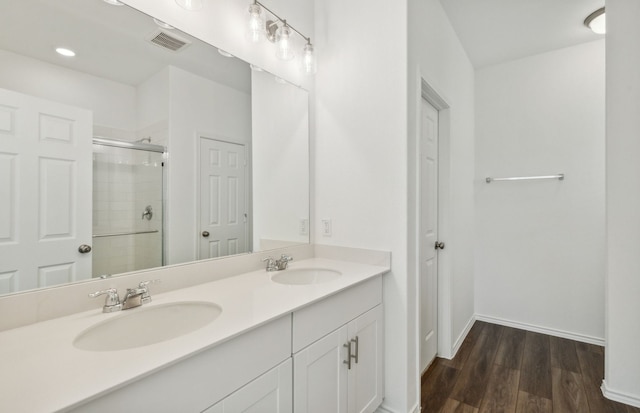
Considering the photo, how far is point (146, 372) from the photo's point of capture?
655mm

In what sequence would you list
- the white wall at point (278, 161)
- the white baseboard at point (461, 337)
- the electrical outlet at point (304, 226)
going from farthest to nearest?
the white baseboard at point (461, 337)
the electrical outlet at point (304, 226)
the white wall at point (278, 161)

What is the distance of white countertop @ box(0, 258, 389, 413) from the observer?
0.58m

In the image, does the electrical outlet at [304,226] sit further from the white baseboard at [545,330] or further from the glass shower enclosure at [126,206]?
the white baseboard at [545,330]

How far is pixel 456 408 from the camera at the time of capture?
174cm

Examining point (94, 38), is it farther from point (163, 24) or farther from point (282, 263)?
point (282, 263)

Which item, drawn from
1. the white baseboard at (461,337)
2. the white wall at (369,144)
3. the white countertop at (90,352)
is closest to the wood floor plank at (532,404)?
the white baseboard at (461,337)

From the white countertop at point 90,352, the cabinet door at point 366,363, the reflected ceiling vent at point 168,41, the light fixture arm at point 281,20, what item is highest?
the light fixture arm at point 281,20

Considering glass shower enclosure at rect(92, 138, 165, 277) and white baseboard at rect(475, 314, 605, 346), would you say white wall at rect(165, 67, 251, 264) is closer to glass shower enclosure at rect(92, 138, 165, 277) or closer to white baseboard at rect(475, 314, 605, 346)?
glass shower enclosure at rect(92, 138, 165, 277)

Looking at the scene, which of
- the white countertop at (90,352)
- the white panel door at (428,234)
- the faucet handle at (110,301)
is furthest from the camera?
the white panel door at (428,234)

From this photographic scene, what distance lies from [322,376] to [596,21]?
3127 millimetres

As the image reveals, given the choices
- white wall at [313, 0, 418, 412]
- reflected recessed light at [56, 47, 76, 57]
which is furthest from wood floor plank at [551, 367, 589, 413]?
reflected recessed light at [56, 47, 76, 57]

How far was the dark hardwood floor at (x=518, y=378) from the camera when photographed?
1.77m

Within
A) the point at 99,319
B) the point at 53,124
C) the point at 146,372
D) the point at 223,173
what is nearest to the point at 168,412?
the point at 146,372

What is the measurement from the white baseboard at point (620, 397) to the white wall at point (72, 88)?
304cm
